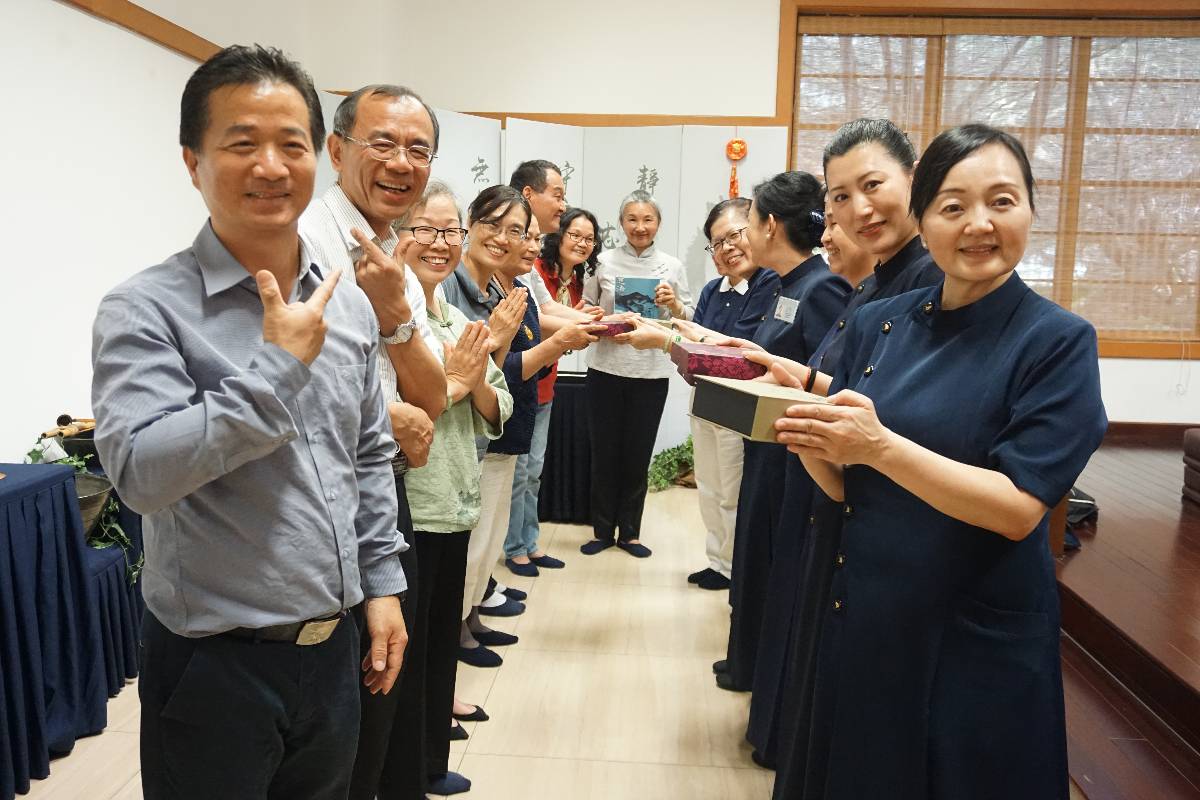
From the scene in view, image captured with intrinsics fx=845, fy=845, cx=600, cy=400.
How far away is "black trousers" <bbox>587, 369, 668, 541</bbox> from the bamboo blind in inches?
113

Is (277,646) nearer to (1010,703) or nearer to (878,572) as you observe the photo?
(878,572)

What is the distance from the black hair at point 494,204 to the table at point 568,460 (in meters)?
1.85

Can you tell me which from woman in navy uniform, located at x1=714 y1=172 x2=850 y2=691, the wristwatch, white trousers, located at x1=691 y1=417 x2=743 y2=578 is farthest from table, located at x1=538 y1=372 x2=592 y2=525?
the wristwatch

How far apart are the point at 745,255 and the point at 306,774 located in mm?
2793

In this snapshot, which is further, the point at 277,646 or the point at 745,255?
the point at 745,255

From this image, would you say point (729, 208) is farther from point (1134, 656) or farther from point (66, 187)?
point (66, 187)

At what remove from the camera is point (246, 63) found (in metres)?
1.10

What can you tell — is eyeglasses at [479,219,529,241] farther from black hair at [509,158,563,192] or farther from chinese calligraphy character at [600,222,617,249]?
chinese calligraphy character at [600,222,617,249]

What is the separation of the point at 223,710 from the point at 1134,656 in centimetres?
271

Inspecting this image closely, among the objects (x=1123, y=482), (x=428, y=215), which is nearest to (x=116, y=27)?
(x=428, y=215)

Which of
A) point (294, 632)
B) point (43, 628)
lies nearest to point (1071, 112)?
point (294, 632)

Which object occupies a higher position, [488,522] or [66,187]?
[66,187]

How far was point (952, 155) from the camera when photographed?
133 cm

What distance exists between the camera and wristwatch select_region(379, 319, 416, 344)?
159 centimetres
